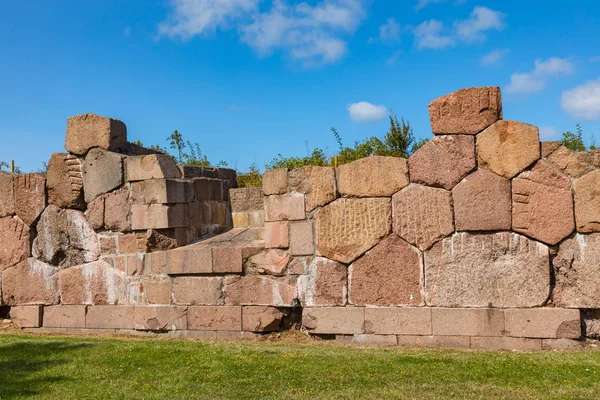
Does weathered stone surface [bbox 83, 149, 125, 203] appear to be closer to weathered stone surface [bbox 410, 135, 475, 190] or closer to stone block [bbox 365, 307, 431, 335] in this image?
stone block [bbox 365, 307, 431, 335]

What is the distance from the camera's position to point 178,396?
565 cm

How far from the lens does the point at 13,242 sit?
9.80 meters

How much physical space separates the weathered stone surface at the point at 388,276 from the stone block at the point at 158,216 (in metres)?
2.55

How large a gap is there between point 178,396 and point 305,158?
31.4ft

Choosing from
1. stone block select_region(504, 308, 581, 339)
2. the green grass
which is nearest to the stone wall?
stone block select_region(504, 308, 581, 339)

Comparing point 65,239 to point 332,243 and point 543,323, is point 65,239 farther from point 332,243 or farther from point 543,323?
point 543,323

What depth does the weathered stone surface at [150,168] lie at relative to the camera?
8898mm

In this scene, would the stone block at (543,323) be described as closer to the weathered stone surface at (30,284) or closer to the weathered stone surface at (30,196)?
the weathered stone surface at (30,284)

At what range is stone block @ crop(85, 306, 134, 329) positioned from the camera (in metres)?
9.02

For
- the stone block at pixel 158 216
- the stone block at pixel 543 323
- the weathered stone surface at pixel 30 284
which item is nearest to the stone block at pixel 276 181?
the stone block at pixel 158 216

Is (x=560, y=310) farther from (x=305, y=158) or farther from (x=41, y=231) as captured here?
(x=305, y=158)

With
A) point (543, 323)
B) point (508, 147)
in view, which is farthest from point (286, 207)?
point (543, 323)

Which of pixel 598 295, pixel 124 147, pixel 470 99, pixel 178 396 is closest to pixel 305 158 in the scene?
pixel 124 147

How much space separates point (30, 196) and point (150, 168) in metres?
2.12
